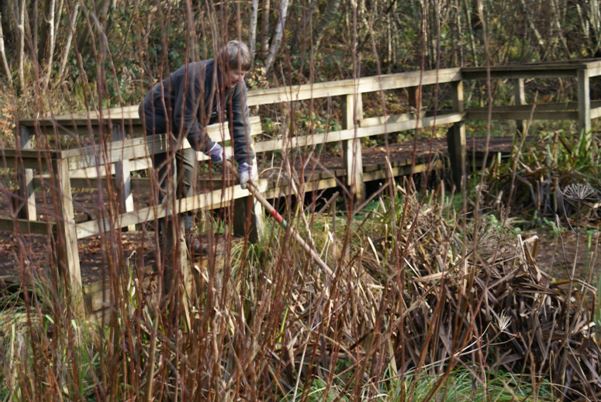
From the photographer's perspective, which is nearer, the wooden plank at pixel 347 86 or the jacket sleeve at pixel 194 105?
the jacket sleeve at pixel 194 105

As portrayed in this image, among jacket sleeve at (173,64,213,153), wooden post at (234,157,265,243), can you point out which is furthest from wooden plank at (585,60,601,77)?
jacket sleeve at (173,64,213,153)

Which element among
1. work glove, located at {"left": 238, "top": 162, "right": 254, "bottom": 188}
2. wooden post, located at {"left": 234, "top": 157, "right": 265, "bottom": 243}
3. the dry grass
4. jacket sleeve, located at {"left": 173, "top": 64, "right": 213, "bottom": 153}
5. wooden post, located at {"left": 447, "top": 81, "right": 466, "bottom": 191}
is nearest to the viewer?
jacket sleeve, located at {"left": 173, "top": 64, "right": 213, "bottom": 153}

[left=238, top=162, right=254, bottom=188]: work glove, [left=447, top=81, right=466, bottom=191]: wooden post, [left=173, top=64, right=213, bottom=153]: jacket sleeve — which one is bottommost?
[left=447, top=81, right=466, bottom=191]: wooden post

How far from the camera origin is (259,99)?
8516mm

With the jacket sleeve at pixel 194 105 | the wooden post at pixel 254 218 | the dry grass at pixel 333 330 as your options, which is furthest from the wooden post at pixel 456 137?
the jacket sleeve at pixel 194 105

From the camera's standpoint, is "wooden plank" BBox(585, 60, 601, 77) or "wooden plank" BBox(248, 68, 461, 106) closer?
"wooden plank" BBox(248, 68, 461, 106)

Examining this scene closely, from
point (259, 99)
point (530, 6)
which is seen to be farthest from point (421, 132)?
point (259, 99)

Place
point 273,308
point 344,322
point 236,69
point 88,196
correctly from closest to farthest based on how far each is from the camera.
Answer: point 273,308
point 344,322
point 236,69
point 88,196

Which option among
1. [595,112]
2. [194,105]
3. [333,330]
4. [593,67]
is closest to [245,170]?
[333,330]

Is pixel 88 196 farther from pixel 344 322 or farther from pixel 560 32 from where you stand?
pixel 560 32

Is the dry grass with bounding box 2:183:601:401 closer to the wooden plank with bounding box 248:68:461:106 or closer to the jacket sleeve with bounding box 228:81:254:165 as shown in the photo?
the jacket sleeve with bounding box 228:81:254:165

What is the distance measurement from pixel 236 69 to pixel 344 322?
236 centimetres

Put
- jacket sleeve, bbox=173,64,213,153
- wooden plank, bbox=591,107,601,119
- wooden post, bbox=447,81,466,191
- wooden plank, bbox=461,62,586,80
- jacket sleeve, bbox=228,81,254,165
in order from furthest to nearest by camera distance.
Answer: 1. wooden post, bbox=447,81,466,191
2. wooden plank, bbox=591,107,601,119
3. wooden plank, bbox=461,62,586,80
4. jacket sleeve, bbox=228,81,254,165
5. jacket sleeve, bbox=173,64,213,153

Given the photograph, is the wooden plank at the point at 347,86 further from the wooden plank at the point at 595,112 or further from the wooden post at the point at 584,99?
the wooden plank at the point at 595,112
